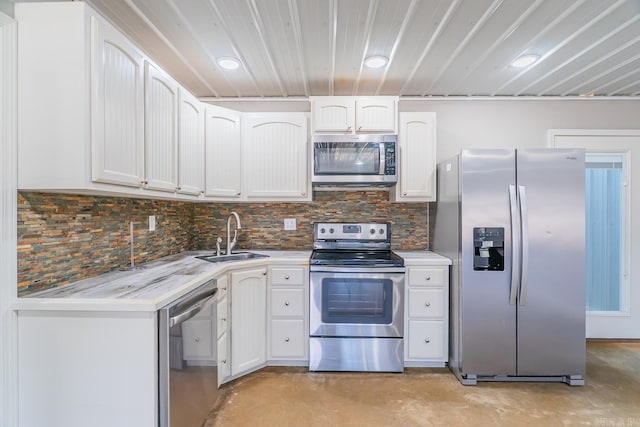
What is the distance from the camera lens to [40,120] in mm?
1341

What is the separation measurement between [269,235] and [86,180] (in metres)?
1.89

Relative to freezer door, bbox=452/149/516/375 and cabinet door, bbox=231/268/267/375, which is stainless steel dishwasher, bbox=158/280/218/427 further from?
freezer door, bbox=452/149/516/375

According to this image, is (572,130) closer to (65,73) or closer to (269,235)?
(269,235)

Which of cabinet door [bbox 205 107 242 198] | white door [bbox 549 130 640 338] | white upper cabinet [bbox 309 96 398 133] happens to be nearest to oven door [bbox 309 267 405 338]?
cabinet door [bbox 205 107 242 198]

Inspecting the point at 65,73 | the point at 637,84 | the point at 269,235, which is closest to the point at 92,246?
the point at 65,73

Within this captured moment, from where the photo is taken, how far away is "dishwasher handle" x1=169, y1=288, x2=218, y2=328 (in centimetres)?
142

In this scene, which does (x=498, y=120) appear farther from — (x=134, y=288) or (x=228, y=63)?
(x=134, y=288)

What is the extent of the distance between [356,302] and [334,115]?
1560 mm

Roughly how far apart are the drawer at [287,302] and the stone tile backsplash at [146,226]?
0.67m

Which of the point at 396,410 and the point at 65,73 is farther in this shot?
the point at 396,410

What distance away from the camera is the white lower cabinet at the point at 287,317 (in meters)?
2.51

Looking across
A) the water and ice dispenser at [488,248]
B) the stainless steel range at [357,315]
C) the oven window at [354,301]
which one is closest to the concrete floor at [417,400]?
the stainless steel range at [357,315]

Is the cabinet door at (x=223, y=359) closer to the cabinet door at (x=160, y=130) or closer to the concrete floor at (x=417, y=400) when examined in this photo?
the concrete floor at (x=417, y=400)

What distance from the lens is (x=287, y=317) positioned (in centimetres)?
251
